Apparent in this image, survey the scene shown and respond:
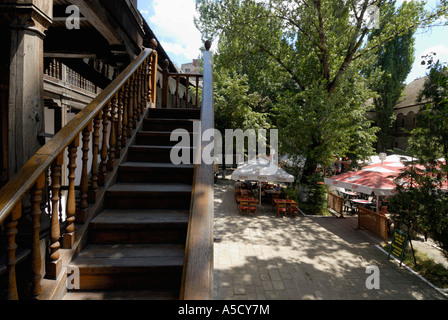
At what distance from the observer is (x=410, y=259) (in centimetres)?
600

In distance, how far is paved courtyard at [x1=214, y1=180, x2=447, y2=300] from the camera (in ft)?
14.5

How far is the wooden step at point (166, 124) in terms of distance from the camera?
3.95 m

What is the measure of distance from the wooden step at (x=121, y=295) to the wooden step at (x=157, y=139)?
86.8 inches

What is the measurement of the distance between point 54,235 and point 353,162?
53.6 ft

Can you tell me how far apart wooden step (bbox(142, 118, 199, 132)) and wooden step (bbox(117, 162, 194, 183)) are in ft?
3.41

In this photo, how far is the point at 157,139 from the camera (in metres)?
3.69

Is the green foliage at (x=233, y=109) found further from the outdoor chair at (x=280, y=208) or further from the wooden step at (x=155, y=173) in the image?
the wooden step at (x=155, y=173)

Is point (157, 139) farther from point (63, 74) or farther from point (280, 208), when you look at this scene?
point (280, 208)

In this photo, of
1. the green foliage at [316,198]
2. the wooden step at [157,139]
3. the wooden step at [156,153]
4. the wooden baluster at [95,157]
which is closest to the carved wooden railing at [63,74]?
the wooden step at [157,139]

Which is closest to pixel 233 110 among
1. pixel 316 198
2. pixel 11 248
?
pixel 316 198

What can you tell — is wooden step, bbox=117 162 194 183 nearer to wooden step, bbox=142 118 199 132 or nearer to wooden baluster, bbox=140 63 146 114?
wooden step, bbox=142 118 199 132

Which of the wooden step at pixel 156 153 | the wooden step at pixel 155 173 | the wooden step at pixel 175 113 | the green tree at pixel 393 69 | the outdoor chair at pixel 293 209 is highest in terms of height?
the green tree at pixel 393 69

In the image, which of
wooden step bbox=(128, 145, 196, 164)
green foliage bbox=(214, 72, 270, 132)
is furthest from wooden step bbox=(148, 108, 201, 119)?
green foliage bbox=(214, 72, 270, 132)

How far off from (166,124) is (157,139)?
436 mm
